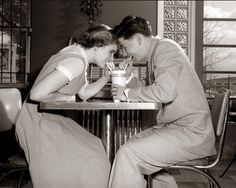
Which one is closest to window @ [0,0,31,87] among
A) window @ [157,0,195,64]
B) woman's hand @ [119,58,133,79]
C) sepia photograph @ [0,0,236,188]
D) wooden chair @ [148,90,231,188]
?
window @ [157,0,195,64]

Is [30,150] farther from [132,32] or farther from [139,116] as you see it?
[139,116]

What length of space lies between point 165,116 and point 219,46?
3780mm

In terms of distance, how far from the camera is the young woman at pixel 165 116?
6.02 ft

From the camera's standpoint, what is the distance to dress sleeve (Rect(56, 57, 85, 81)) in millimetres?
1846

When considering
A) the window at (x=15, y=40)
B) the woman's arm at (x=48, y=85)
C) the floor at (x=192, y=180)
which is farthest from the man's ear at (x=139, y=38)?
the window at (x=15, y=40)

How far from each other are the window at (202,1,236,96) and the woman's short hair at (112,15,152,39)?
353 centimetres

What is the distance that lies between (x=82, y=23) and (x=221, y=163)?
2.55 metres

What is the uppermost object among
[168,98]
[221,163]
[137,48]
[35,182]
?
[137,48]

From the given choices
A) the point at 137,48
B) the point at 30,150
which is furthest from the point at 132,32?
the point at 30,150

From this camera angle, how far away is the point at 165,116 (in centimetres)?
205

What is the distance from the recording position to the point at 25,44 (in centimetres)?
503

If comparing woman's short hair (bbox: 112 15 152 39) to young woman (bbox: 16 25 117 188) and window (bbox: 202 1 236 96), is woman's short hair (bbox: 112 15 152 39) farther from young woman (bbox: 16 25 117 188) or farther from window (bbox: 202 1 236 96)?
window (bbox: 202 1 236 96)

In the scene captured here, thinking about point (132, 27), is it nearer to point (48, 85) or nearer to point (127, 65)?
point (127, 65)

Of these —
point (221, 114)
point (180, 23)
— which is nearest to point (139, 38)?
point (221, 114)
